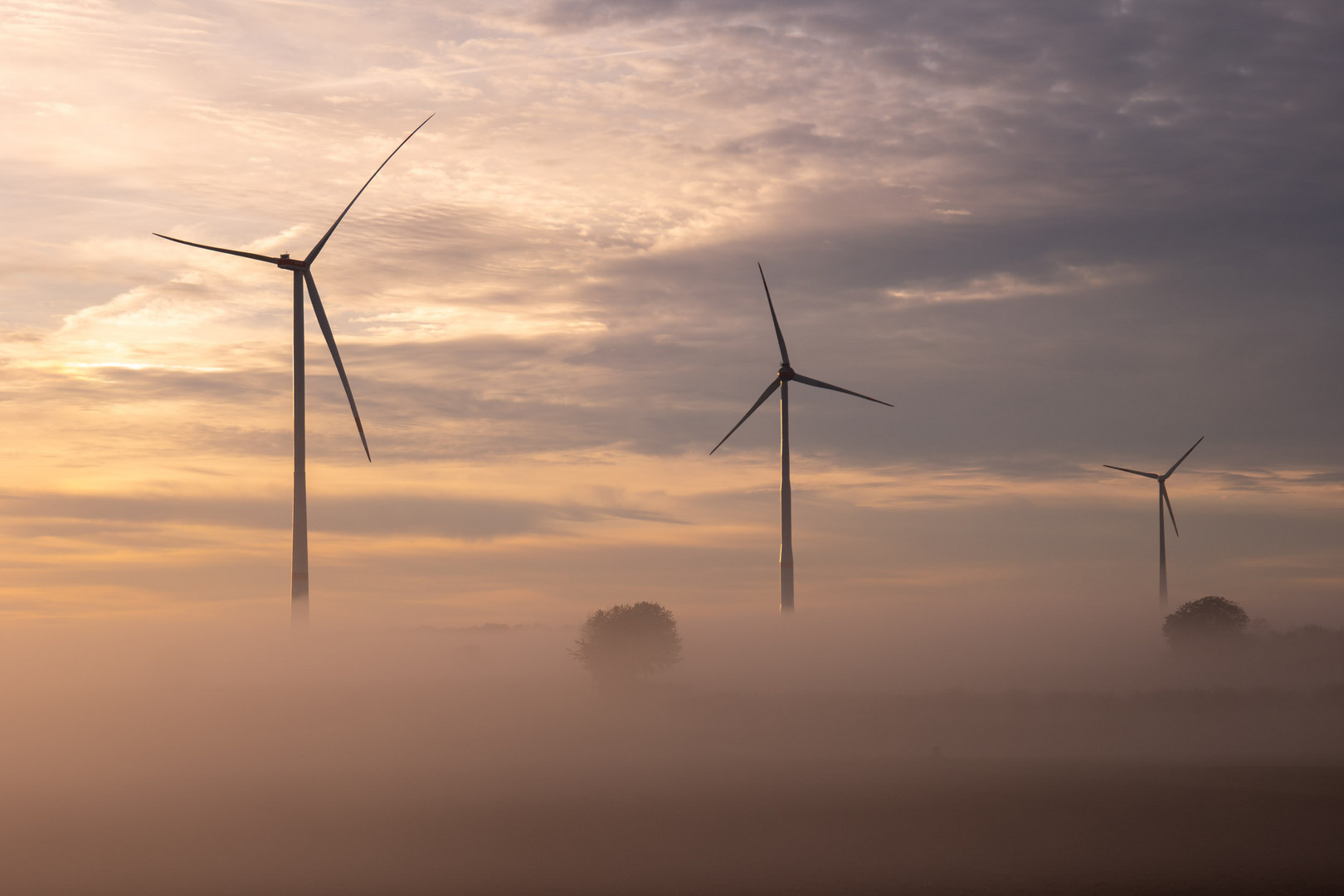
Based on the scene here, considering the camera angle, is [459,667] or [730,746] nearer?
[730,746]

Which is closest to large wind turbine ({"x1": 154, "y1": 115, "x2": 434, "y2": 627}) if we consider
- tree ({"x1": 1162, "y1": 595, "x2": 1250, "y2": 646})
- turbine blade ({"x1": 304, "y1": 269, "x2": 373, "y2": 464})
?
turbine blade ({"x1": 304, "y1": 269, "x2": 373, "y2": 464})

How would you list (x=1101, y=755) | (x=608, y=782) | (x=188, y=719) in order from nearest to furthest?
(x=608, y=782) < (x=1101, y=755) < (x=188, y=719)

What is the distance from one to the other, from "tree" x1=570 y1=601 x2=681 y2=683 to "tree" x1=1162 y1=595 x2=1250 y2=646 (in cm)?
5094

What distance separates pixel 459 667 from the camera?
121m

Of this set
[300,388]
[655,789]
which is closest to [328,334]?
[300,388]

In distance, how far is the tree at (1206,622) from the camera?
375 feet

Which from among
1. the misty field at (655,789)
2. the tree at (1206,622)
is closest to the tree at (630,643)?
the misty field at (655,789)

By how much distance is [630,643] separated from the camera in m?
98.2

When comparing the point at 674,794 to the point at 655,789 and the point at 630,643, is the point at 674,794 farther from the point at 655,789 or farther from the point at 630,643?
the point at 630,643

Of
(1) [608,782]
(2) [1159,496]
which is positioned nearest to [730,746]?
(1) [608,782]

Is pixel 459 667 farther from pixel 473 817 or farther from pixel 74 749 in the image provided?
pixel 473 817

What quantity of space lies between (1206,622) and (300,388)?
280 ft

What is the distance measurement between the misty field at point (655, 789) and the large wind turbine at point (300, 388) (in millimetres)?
7911

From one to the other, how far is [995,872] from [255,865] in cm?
2953
